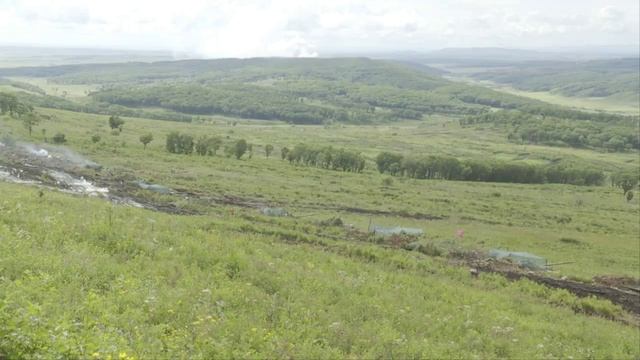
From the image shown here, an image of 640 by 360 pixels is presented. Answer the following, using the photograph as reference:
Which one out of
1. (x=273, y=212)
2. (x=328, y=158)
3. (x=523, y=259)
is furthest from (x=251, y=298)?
(x=328, y=158)

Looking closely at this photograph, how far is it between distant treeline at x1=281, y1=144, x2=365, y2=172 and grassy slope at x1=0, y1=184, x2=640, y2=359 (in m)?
103

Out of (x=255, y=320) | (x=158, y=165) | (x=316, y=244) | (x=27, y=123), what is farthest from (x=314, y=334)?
(x=27, y=123)

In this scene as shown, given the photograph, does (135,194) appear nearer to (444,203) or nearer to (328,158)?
(444,203)

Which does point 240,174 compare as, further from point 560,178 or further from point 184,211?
point 560,178

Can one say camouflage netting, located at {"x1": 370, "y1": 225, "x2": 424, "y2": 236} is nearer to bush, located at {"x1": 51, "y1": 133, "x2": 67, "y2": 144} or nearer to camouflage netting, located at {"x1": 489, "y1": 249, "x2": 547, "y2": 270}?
camouflage netting, located at {"x1": 489, "y1": 249, "x2": 547, "y2": 270}

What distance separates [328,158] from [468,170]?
137 ft

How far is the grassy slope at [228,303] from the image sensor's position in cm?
1387

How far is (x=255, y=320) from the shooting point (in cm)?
1753

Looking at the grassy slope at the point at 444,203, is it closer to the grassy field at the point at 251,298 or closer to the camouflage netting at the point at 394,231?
the camouflage netting at the point at 394,231

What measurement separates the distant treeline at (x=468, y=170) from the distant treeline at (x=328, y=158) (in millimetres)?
14114

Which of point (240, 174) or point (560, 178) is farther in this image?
point (560, 178)

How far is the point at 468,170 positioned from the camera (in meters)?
148

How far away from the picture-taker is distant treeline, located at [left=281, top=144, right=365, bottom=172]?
449 ft

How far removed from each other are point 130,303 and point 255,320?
13.4 feet
